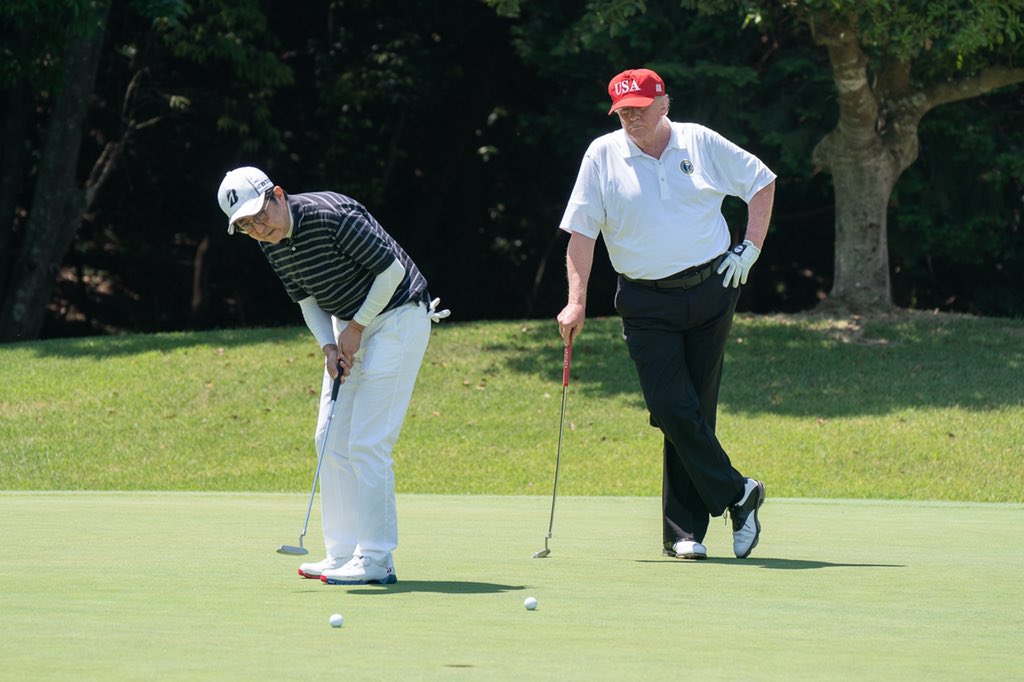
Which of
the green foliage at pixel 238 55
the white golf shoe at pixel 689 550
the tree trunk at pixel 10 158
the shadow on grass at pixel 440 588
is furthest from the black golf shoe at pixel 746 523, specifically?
the tree trunk at pixel 10 158

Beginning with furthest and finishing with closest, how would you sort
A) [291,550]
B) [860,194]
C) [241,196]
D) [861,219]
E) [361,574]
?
[861,219], [860,194], [291,550], [361,574], [241,196]

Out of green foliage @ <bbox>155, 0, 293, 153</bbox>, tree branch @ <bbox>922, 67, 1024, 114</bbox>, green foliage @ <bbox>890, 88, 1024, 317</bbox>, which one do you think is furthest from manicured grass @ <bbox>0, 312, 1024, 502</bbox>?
green foliage @ <bbox>155, 0, 293, 153</bbox>

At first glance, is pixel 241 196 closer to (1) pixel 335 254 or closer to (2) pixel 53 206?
(1) pixel 335 254

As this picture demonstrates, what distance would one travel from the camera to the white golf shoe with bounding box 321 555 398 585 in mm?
5812

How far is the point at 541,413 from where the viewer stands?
53.1 ft

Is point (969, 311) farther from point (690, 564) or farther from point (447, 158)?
point (690, 564)

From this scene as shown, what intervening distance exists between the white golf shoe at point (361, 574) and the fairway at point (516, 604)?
11 centimetres

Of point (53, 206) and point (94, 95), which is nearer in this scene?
point (53, 206)

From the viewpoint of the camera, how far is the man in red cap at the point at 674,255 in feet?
22.1

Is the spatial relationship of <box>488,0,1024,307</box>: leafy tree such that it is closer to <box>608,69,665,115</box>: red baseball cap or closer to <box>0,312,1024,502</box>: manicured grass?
<box>0,312,1024,502</box>: manicured grass

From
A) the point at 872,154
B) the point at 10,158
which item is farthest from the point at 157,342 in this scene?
the point at 872,154

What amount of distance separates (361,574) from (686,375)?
72.0 inches

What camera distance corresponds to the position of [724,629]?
4586mm

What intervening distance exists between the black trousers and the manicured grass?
6312 mm
